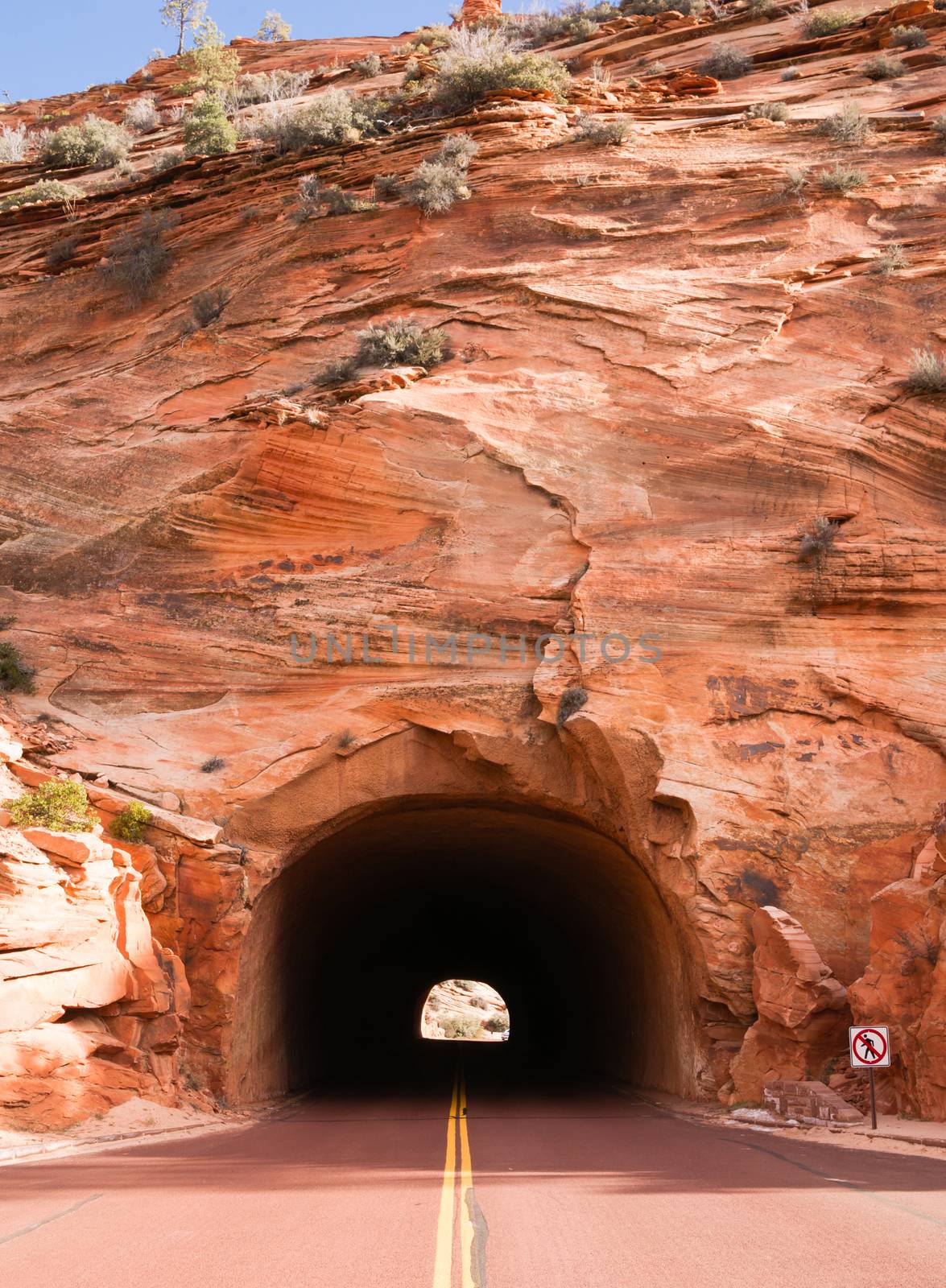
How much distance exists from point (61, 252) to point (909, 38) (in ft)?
69.8

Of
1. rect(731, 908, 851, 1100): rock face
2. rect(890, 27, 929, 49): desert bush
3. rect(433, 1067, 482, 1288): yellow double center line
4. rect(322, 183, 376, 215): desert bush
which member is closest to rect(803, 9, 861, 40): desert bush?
rect(890, 27, 929, 49): desert bush

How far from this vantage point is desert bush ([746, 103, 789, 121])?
77.6 feet

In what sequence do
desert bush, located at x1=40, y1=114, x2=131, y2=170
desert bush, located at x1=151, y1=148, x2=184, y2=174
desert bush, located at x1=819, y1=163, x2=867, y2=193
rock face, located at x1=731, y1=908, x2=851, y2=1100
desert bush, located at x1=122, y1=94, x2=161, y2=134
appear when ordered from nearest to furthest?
rock face, located at x1=731, y1=908, x2=851, y2=1100, desert bush, located at x1=819, y1=163, x2=867, y2=193, desert bush, located at x1=151, y1=148, x2=184, y2=174, desert bush, located at x1=40, y1=114, x2=131, y2=170, desert bush, located at x1=122, y1=94, x2=161, y2=134

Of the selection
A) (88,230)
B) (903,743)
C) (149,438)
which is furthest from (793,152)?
(88,230)

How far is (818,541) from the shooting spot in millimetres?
17922

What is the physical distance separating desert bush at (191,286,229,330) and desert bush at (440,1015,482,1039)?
52481 millimetres

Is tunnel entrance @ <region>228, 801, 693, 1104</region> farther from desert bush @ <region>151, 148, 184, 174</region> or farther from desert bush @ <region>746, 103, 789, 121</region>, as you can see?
desert bush @ <region>151, 148, 184, 174</region>

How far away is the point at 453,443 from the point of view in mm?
19500

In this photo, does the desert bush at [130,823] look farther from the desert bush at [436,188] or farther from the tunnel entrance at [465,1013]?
the tunnel entrance at [465,1013]

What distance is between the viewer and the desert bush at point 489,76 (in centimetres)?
2681

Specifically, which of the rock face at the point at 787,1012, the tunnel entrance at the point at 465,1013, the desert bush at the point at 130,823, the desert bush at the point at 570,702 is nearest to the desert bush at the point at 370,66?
the desert bush at the point at 570,702

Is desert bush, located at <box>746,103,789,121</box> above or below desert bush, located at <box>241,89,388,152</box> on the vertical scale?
below

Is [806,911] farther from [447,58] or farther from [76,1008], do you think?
[447,58]

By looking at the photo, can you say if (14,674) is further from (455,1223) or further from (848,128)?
(848,128)
